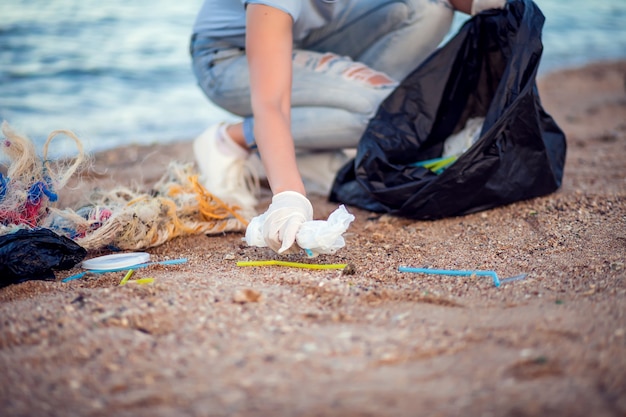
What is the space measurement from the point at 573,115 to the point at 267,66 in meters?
2.84

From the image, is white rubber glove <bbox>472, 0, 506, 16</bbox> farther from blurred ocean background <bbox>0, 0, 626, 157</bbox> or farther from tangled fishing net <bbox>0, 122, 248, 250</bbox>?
blurred ocean background <bbox>0, 0, 626, 157</bbox>

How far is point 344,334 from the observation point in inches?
47.3

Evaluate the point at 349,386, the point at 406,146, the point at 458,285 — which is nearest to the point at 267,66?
the point at 406,146

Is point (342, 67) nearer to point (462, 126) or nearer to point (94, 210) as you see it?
point (462, 126)

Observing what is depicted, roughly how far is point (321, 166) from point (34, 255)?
4.09ft

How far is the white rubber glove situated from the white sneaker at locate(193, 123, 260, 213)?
3.32 ft

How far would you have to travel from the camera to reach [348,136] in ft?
7.85

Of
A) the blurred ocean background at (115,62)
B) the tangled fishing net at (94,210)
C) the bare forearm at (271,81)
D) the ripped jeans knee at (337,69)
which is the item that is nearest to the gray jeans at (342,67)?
the ripped jeans knee at (337,69)

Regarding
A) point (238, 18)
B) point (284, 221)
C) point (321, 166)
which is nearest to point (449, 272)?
point (284, 221)

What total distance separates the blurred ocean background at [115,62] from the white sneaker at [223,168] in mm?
610

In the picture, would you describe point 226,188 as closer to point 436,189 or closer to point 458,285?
point 436,189

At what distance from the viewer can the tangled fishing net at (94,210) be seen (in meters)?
1.79

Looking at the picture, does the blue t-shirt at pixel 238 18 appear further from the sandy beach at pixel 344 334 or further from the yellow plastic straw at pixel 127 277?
the yellow plastic straw at pixel 127 277

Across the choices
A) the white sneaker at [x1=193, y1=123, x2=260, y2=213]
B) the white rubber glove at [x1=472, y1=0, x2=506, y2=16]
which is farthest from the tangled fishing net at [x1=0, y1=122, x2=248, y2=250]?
the white rubber glove at [x1=472, y1=0, x2=506, y2=16]
